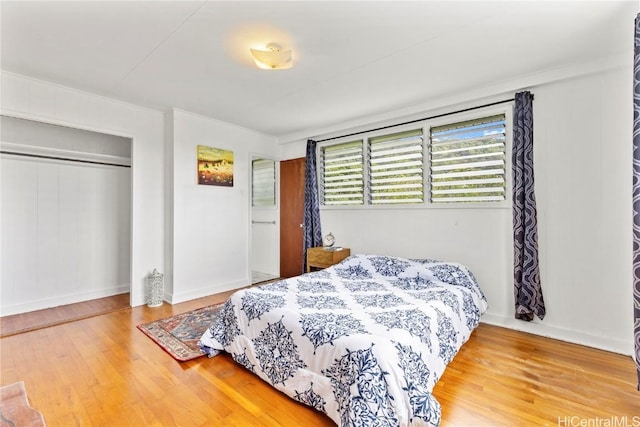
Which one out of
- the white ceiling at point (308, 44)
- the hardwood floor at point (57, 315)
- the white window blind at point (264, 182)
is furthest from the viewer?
the white window blind at point (264, 182)

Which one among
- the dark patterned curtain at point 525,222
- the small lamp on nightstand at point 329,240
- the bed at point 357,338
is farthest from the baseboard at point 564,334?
the small lamp on nightstand at point 329,240

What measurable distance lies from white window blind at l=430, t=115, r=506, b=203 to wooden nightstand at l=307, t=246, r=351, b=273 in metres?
1.38

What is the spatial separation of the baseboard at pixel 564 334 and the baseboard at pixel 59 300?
4.69 meters

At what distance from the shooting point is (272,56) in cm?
222

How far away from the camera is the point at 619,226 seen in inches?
97.6

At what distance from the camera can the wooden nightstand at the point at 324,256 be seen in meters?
4.02

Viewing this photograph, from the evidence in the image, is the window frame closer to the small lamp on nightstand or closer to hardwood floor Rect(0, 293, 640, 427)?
the small lamp on nightstand

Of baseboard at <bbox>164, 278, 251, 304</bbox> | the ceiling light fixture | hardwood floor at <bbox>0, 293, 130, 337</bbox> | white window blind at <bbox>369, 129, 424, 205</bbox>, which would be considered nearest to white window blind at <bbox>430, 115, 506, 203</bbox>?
white window blind at <bbox>369, 129, 424, 205</bbox>

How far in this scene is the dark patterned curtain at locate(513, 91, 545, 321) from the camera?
110 inches

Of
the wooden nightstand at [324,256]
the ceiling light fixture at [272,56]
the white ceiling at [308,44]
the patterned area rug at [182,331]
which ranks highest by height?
the white ceiling at [308,44]

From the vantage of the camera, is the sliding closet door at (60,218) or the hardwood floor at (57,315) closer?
the hardwood floor at (57,315)

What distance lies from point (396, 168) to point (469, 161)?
2.83 feet

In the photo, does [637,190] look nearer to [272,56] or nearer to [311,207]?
[272,56]

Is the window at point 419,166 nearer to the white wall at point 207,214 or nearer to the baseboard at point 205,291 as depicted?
the white wall at point 207,214
